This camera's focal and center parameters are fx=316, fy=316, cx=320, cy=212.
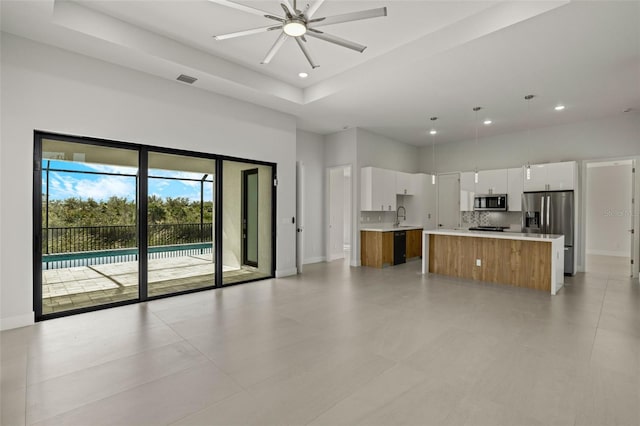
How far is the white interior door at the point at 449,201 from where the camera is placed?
28.7 ft

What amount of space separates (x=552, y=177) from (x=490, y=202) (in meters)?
1.27

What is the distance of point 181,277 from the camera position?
5121mm

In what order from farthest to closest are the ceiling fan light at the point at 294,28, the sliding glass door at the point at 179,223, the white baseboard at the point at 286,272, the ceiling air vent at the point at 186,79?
the white baseboard at the point at 286,272
the sliding glass door at the point at 179,223
the ceiling air vent at the point at 186,79
the ceiling fan light at the point at 294,28

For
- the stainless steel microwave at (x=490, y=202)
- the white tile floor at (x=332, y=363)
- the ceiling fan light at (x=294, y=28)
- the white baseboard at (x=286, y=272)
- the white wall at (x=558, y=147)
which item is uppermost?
the ceiling fan light at (x=294, y=28)

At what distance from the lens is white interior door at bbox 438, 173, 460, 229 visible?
28.7 feet

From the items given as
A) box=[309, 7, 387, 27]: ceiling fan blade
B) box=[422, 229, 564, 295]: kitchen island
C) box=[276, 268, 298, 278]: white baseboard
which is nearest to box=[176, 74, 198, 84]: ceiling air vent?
box=[309, 7, 387, 27]: ceiling fan blade

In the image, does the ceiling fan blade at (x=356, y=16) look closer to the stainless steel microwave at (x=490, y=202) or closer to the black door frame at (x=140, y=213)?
the black door frame at (x=140, y=213)

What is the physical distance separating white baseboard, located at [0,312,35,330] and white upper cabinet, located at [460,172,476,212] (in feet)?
27.2

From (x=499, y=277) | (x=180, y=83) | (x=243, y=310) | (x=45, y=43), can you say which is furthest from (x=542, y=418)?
(x=45, y=43)

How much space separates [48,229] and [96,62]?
2.16 meters

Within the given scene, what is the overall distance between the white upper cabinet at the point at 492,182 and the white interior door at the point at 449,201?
1067 mm

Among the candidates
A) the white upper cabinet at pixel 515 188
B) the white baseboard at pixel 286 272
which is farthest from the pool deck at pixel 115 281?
the white upper cabinet at pixel 515 188

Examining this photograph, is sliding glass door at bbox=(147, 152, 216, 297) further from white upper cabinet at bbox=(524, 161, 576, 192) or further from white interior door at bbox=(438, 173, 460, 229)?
white upper cabinet at bbox=(524, 161, 576, 192)

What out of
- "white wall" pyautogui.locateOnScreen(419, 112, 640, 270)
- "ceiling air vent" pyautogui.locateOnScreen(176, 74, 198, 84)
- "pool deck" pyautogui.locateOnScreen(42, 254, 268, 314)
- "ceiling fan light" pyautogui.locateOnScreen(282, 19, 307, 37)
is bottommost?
"pool deck" pyautogui.locateOnScreen(42, 254, 268, 314)
